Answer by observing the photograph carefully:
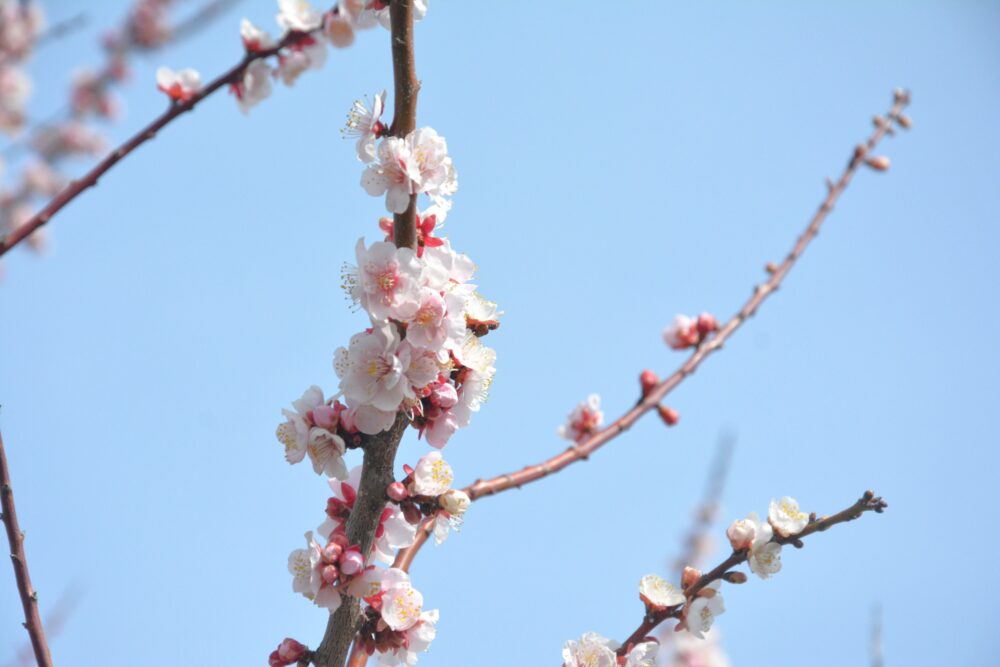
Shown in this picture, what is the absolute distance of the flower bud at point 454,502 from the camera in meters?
1.82

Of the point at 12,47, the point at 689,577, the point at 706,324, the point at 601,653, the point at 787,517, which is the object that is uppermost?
the point at 12,47

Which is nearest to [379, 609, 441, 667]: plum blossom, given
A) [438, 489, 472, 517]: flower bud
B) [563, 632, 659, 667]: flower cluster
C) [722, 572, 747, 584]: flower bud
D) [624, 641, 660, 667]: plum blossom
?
[438, 489, 472, 517]: flower bud

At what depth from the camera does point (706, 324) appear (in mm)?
3090

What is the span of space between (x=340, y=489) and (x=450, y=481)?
35cm

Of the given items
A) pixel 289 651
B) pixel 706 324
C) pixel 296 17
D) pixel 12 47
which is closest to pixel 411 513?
pixel 289 651

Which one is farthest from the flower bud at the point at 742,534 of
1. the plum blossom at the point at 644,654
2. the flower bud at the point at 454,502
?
the flower bud at the point at 454,502

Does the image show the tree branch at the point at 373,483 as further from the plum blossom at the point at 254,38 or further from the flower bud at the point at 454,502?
the plum blossom at the point at 254,38

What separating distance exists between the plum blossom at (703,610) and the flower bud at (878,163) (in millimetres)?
2298

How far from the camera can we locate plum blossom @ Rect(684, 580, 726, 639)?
207cm

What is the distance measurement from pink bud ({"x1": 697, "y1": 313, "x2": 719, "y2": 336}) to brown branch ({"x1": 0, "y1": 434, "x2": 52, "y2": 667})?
2.47m

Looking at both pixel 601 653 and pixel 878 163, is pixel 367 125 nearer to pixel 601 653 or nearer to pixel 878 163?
pixel 601 653

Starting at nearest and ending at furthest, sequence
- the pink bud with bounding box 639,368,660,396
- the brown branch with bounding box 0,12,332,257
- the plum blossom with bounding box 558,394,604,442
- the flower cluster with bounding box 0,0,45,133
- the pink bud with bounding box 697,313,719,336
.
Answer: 1. the brown branch with bounding box 0,12,332,257
2. the pink bud with bounding box 639,368,660,396
3. the pink bud with bounding box 697,313,719,336
4. the plum blossom with bounding box 558,394,604,442
5. the flower cluster with bounding box 0,0,45,133

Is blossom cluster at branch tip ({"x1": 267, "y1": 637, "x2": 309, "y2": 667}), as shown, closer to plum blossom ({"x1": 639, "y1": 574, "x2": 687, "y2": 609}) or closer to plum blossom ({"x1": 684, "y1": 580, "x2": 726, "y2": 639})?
plum blossom ({"x1": 639, "y1": 574, "x2": 687, "y2": 609})

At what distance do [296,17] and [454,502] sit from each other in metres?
1.38
